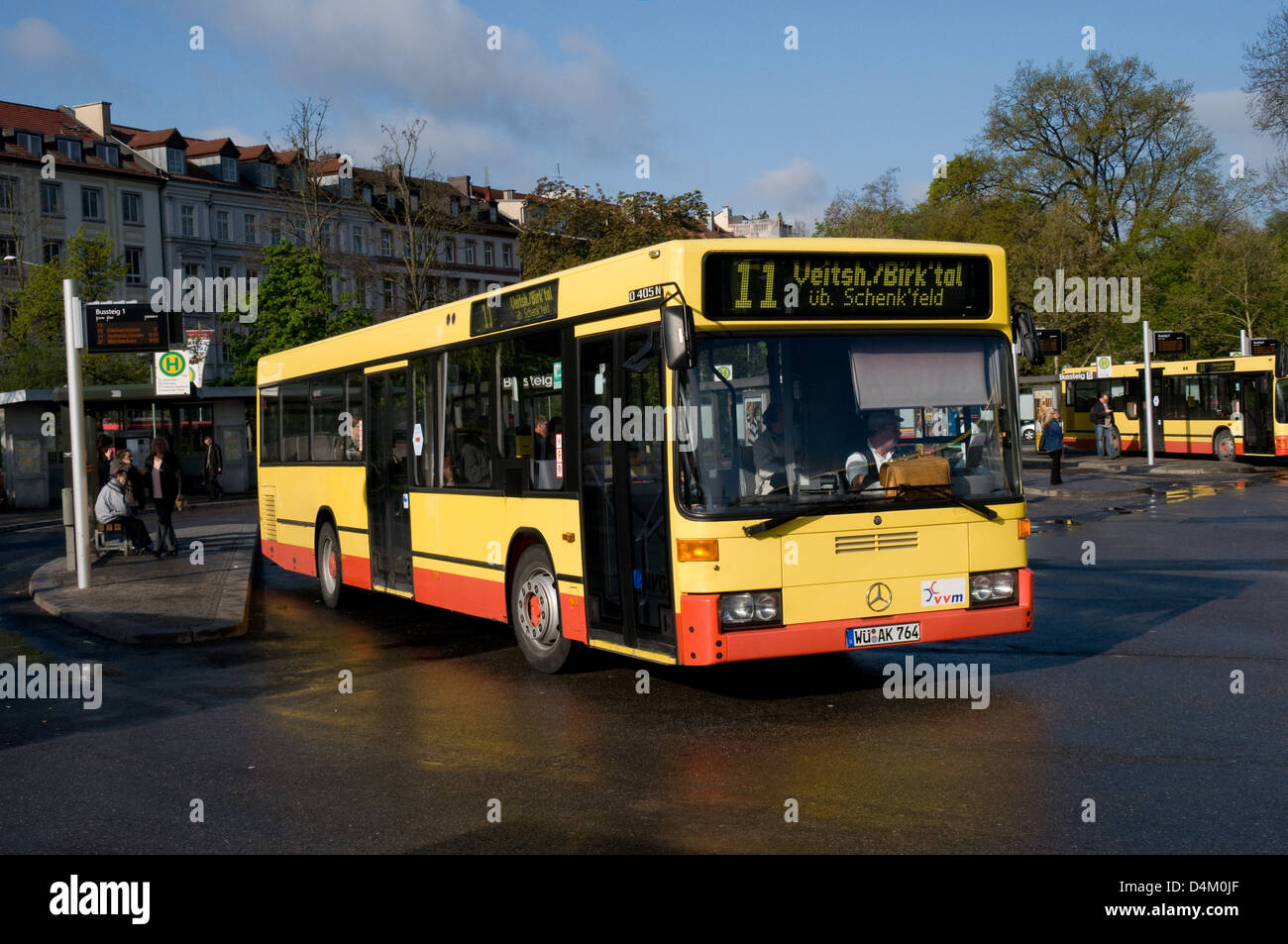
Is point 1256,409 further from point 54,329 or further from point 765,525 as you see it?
point 54,329

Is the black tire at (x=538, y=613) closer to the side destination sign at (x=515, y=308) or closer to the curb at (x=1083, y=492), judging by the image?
the side destination sign at (x=515, y=308)

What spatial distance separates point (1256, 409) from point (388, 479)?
3165 cm

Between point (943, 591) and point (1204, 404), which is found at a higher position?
point (1204, 404)

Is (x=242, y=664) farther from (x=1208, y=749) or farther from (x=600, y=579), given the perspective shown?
(x=1208, y=749)

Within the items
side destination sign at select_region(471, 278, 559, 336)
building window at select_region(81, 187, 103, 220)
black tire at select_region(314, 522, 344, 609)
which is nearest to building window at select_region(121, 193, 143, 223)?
building window at select_region(81, 187, 103, 220)

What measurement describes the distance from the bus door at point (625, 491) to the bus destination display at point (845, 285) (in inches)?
22.4

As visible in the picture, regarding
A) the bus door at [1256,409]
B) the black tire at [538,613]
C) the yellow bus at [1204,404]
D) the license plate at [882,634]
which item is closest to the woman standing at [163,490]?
the black tire at [538,613]

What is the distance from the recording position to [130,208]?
257ft

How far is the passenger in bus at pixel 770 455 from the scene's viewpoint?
847 centimetres

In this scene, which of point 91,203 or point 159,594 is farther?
point 91,203

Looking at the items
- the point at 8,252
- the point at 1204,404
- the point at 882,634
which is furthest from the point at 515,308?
the point at 8,252

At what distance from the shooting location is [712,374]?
8.50 m

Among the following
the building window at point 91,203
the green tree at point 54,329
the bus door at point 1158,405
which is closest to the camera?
the bus door at point 1158,405
